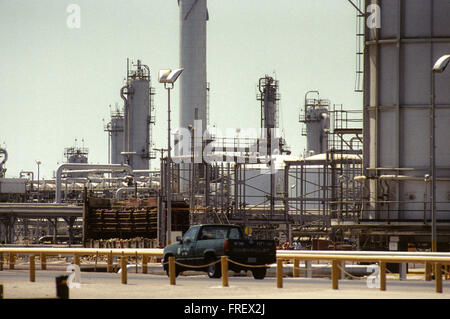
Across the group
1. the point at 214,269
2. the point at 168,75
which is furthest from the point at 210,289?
the point at 168,75

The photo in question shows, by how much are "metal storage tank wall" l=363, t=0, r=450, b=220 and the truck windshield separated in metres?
18.5

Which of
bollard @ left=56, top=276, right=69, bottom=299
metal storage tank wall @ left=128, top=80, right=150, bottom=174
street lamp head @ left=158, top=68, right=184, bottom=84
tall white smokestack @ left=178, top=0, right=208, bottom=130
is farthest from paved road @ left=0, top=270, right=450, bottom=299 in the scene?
metal storage tank wall @ left=128, top=80, right=150, bottom=174

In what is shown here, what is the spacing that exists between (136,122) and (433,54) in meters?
70.2

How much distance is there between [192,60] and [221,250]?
63.2 m

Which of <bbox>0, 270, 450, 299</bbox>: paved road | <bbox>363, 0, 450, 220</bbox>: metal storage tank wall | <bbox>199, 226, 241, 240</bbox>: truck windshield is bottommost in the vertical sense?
<bbox>0, 270, 450, 299</bbox>: paved road

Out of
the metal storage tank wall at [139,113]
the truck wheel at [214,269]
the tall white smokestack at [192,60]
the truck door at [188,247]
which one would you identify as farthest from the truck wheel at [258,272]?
the metal storage tank wall at [139,113]

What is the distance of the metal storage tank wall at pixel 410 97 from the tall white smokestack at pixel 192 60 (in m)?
44.2

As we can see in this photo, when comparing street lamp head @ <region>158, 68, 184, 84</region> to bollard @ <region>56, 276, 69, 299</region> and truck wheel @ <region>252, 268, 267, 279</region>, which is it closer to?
truck wheel @ <region>252, 268, 267, 279</region>

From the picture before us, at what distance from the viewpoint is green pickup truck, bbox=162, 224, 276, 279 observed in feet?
98.3

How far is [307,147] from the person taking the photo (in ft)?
377

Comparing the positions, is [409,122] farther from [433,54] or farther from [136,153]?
[136,153]

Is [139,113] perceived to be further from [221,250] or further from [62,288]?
[62,288]

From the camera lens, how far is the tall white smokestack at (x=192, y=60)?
91.9 meters

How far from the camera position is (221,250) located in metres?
30.2
